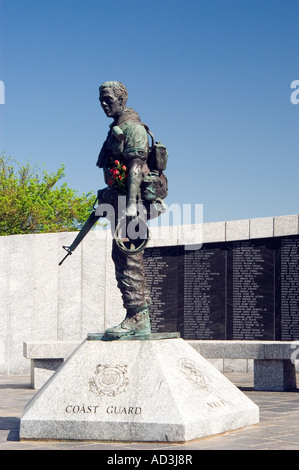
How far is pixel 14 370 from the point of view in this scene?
1509cm

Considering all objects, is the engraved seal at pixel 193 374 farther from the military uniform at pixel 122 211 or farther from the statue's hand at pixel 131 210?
the statue's hand at pixel 131 210

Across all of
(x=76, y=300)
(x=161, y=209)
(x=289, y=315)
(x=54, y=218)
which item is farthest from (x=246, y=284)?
(x=54, y=218)

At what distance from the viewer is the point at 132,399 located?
6.84m

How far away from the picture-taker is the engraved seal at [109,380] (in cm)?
697

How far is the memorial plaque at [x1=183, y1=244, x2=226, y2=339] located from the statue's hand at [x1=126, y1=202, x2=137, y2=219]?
23.7 feet

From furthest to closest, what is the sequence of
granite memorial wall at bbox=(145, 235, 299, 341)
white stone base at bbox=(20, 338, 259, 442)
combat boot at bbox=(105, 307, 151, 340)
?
granite memorial wall at bbox=(145, 235, 299, 341) → combat boot at bbox=(105, 307, 151, 340) → white stone base at bbox=(20, 338, 259, 442)

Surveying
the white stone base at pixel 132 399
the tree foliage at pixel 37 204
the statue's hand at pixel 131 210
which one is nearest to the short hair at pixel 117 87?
the statue's hand at pixel 131 210

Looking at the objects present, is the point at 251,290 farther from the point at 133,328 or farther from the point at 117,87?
the point at 117,87

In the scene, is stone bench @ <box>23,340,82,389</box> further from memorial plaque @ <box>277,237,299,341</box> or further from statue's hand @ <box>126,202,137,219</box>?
statue's hand @ <box>126,202,137,219</box>

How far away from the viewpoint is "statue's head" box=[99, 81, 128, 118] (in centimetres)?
772

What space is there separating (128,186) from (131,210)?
0.89 ft

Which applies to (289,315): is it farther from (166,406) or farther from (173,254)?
(166,406)

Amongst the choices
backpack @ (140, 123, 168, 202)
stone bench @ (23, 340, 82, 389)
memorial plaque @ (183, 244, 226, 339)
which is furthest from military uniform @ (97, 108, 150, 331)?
memorial plaque @ (183, 244, 226, 339)

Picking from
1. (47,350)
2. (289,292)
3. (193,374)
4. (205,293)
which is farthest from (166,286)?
(193,374)
